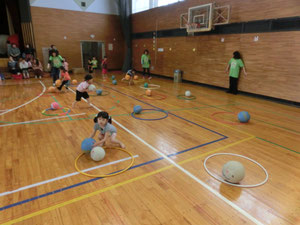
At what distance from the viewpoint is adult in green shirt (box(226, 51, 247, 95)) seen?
873 cm

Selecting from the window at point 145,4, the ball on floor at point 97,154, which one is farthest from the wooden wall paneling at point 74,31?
the ball on floor at point 97,154

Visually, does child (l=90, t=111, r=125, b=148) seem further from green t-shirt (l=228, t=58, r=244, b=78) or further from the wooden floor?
green t-shirt (l=228, t=58, r=244, b=78)

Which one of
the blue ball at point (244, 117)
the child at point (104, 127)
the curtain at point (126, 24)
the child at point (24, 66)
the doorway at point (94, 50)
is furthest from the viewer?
the doorway at point (94, 50)

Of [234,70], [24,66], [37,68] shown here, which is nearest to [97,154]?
[234,70]

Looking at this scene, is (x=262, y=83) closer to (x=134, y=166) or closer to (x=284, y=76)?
(x=284, y=76)

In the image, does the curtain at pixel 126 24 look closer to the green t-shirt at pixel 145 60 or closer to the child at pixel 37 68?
the green t-shirt at pixel 145 60

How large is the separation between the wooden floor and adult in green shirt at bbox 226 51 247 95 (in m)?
3.14

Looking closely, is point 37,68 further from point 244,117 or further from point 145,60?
point 244,117

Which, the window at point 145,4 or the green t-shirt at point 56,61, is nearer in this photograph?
the green t-shirt at point 56,61

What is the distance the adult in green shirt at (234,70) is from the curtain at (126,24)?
9.08m

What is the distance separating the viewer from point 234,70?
8836mm

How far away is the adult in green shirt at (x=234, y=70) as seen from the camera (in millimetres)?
8727

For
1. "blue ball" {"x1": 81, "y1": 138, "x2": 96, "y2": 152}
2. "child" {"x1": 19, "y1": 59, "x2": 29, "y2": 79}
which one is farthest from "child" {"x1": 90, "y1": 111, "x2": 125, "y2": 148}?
"child" {"x1": 19, "y1": 59, "x2": 29, "y2": 79}

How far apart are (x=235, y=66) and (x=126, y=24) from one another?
10.1 metres
